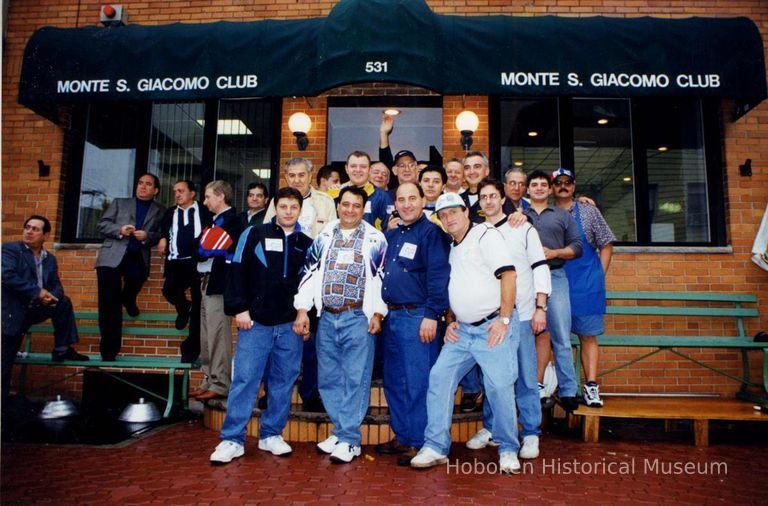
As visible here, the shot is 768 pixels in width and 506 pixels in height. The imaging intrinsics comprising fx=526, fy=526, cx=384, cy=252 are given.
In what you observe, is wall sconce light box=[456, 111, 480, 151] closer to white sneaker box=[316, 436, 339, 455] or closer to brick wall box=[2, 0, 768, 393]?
brick wall box=[2, 0, 768, 393]

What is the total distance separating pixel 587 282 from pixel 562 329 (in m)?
0.62

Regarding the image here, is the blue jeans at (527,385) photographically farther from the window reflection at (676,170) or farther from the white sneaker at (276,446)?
the window reflection at (676,170)

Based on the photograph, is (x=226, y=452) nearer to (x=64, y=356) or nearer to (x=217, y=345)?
(x=217, y=345)

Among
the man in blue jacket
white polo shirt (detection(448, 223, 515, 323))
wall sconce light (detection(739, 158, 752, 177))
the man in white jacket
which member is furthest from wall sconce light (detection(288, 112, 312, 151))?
wall sconce light (detection(739, 158, 752, 177))

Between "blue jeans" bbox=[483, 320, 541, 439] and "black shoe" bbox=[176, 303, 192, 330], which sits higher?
"black shoe" bbox=[176, 303, 192, 330]

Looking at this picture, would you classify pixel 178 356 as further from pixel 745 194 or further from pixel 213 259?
pixel 745 194

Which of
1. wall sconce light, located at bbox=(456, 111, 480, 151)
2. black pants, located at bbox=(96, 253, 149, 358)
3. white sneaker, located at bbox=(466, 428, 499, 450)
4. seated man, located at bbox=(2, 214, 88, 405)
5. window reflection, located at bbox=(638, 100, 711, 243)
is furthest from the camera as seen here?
window reflection, located at bbox=(638, 100, 711, 243)

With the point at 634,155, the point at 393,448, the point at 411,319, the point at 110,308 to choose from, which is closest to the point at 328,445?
the point at 393,448

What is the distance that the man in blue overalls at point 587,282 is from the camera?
17.3ft

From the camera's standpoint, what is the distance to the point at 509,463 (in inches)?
159

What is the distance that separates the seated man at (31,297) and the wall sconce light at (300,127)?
123 inches

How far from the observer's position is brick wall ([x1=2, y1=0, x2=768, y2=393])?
21.5ft

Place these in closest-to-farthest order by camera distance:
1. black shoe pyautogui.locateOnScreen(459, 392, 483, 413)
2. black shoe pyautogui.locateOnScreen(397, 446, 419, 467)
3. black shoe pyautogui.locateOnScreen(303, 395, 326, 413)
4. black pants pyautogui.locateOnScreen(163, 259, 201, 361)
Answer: black shoe pyautogui.locateOnScreen(397, 446, 419, 467) < black shoe pyautogui.locateOnScreen(303, 395, 326, 413) < black shoe pyautogui.locateOnScreen(459, 392, 483, 413) < black pants pyautogui.locateOnScreen(163, 259, 201, 361)

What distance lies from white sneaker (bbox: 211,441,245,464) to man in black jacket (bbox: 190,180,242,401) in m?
1.22
